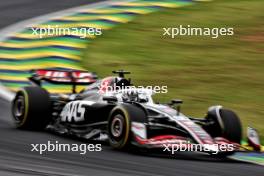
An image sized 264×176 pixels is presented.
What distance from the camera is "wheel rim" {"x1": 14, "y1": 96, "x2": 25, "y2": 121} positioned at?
12.8 m

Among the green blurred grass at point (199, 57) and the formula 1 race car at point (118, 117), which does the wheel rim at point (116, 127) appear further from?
the green blurred grass at point (199, 57)

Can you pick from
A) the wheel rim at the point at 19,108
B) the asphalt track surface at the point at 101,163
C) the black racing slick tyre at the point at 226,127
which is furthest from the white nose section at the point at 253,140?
the wheel rim at the point at 19,108

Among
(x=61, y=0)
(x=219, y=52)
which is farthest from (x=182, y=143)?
(x=61, y=0)

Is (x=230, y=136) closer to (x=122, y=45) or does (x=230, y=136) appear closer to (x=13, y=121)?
(x=13, y=121)

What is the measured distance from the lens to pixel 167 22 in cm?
2081

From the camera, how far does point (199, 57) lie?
18.6 metres

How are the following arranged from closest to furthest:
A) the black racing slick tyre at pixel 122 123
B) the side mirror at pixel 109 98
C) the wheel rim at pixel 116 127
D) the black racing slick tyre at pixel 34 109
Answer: the black racing slick tyre at pixel 122 123 → the wheel rim at pixel 116 127 → the side mirror at pixel 109 98 → the black racing slick tyre at pixel 34 109

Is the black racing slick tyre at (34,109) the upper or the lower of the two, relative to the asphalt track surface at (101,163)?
upper

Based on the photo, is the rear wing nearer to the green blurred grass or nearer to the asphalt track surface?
the asphalt track surface

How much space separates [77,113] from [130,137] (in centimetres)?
159

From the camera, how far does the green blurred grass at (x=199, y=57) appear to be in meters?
15.6

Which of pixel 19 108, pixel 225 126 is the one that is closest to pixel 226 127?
pixel 225 126

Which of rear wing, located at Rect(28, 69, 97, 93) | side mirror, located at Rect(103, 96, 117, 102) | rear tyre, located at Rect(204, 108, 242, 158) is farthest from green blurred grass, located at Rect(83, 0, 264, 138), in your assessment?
side mirror, located at Rect(103, 96, 117, 102)

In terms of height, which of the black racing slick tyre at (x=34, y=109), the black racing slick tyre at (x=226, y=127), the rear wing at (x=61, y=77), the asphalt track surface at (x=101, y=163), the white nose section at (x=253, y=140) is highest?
the rear wing at (x=61, y=77)
